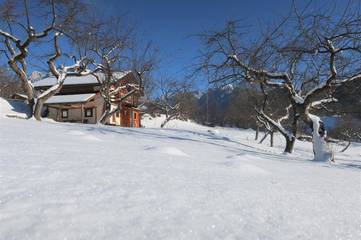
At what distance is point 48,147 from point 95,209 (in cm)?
275

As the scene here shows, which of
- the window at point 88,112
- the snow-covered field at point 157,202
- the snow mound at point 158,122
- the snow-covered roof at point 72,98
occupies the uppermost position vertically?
the snow-covered roof at point 72,98

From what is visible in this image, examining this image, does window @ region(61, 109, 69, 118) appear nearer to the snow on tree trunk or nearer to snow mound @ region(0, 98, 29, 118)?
snow mound @ region(0, 98, 29, 118)

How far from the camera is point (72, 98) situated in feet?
99.6

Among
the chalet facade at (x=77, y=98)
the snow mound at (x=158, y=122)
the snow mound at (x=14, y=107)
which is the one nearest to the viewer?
A: the snow mound at (x=14, y=107)

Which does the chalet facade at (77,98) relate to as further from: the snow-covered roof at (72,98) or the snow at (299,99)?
the snow at (299,99)

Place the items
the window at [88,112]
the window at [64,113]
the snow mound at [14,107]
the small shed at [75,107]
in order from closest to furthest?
the snow mound at [14,107] < the small shed at [75,107] < the window at [64,113] < the window at [88,112]

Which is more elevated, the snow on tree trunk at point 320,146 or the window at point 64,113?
the window at point 64,113

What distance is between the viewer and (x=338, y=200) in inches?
124

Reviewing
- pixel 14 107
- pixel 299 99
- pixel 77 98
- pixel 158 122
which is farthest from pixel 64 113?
pixel 299 99

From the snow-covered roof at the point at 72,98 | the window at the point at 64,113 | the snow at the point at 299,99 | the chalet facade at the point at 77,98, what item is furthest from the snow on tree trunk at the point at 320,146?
the window at the point at 64,113

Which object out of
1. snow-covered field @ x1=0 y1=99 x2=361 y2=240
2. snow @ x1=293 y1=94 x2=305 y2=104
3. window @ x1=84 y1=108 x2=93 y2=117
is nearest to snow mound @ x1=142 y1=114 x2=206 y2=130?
window @ x1=84 y1=108 x2=93 y2=117

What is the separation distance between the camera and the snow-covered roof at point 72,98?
2950 centimetres

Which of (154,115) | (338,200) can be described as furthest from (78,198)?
(154,115)

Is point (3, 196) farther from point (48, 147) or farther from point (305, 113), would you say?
point (305, 113)
